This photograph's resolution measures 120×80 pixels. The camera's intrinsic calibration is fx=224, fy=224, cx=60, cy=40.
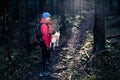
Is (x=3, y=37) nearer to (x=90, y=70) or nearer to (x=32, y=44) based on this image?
(x=32, y=44)

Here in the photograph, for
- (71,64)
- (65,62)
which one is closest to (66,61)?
(65,62)

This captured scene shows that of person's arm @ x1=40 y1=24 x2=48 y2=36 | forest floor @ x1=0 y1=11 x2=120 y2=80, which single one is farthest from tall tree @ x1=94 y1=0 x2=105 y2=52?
person's arm @ x1=40 y1=24 x2=48 y2=36

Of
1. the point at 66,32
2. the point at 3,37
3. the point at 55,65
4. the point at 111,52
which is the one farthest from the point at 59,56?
the point at 3,37

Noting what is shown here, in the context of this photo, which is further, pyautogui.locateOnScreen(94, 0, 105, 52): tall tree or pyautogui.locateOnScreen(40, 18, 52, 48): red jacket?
pyautogui.locateOnScreen(94, 0, 105, 52): tall tree

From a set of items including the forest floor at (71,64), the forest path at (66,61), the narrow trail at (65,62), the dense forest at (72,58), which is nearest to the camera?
the forest floor at (71,64)

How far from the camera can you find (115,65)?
1077cm

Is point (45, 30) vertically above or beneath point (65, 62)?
above

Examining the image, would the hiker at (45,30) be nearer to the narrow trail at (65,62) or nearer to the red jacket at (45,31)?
the red jacket at (45,31)

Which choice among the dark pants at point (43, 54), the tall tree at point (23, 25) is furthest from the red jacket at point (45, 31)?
the tall tree at point (23, 25)

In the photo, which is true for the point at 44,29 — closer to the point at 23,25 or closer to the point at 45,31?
the point at 45,31

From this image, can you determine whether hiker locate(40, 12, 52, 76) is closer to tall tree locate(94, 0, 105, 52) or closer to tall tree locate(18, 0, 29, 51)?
tall tree locate(94, 0, 105, 52)

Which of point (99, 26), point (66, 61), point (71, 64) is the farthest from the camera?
point (66, 61)

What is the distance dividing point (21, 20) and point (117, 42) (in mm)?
6347

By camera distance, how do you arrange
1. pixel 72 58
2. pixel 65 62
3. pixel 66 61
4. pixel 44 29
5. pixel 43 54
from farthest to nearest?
pixel 72 58
pixel 66 61
pixel 65 62
pixel 43 54
pixel 44 29
